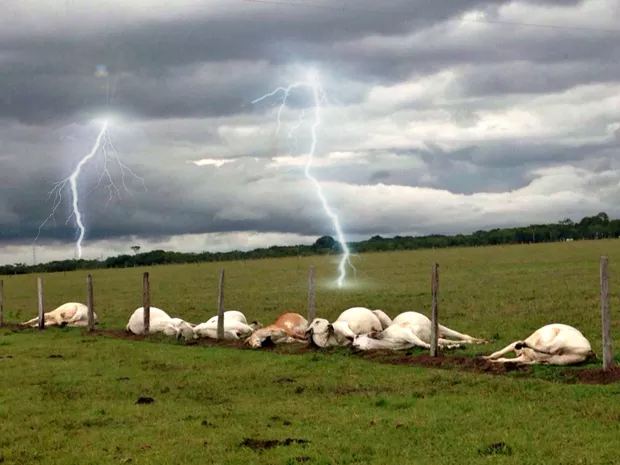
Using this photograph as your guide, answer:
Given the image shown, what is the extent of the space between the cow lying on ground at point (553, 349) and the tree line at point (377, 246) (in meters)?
87.4

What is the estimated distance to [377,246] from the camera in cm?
11612

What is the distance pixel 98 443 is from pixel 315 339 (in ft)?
29.4

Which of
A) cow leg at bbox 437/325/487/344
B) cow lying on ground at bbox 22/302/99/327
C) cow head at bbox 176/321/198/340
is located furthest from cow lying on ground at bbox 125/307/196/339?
cow leg at bbox 437/325/487/344

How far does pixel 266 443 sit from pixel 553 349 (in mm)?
6981

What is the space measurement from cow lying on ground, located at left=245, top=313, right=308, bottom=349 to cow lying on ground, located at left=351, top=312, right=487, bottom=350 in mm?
2301

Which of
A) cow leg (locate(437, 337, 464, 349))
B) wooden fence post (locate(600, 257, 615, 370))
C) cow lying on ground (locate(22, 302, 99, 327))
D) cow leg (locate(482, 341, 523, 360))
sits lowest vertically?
cow lying on ground (locate(22, 302, 99, 327))

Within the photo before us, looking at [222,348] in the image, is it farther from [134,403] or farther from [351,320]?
[134,403]

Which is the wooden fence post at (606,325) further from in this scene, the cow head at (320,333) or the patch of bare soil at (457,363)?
the cow head at (320,333)

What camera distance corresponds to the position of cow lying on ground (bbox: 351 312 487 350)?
1773cm

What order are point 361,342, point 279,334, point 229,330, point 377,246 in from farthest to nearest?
1. point 377,246
2. point 229,330
3. point 279,334
4. point 361,342

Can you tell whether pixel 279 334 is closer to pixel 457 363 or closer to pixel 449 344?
pixel 449 344

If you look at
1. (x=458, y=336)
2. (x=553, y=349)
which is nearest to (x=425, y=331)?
(x=458, y=336)

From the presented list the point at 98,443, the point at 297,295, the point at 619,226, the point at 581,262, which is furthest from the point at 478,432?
the point at 619,226

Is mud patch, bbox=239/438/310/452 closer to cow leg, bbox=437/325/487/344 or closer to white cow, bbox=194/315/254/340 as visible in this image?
cow leg, bbox=437/325/487/344
